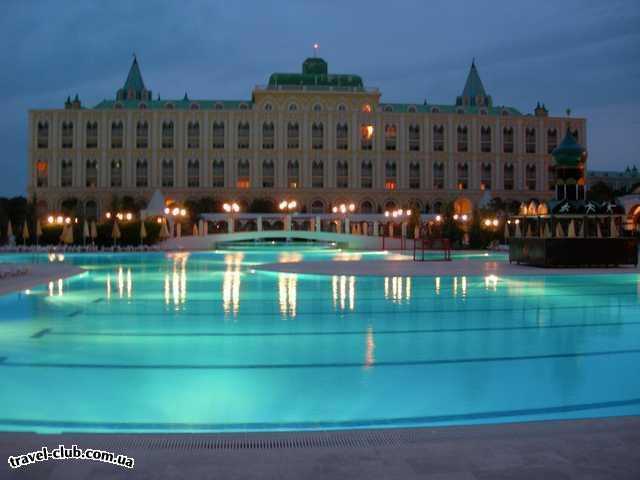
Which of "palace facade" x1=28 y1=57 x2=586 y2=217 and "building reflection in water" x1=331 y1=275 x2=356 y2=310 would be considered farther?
"palace facade" x1=28 y1=57 x2=586 y2=217

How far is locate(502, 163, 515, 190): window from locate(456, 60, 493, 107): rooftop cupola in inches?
363

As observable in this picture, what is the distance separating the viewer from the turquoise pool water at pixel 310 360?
4.89 metres

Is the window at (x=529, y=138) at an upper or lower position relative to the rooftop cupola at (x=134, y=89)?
lower

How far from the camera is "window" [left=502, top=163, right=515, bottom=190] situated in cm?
7200

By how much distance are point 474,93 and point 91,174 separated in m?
43.6

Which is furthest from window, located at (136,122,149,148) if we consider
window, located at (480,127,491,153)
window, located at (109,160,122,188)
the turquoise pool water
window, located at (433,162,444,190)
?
the turquoise pool water

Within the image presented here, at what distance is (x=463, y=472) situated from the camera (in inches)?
126

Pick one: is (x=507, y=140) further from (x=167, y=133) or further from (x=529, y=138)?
(x=167, y=133)

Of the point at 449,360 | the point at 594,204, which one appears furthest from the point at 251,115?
the point at 449,360

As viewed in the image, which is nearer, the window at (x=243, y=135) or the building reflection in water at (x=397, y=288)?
the building reflection in water at (x=397, y=288)

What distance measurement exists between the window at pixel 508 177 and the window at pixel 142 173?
37.7 meters

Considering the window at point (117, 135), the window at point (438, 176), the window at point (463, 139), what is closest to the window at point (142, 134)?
the window at point (117, 135)

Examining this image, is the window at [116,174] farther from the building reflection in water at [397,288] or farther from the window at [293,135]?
the building reflection in water at [397,288]

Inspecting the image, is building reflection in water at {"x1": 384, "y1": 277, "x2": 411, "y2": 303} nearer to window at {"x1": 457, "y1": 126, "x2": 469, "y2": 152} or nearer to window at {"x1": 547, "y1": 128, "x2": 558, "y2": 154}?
window at {"x1": 457, "y1": 126, "x2": 469, "y2": 152}
